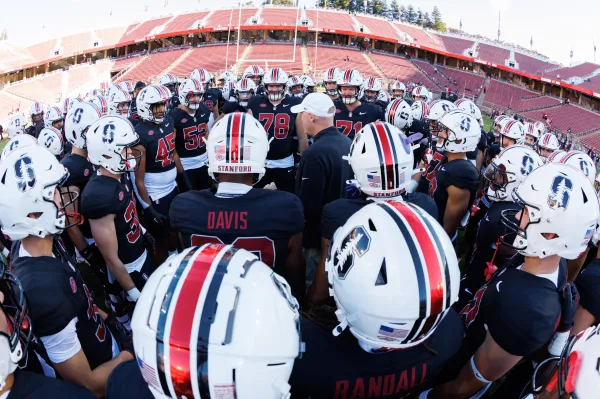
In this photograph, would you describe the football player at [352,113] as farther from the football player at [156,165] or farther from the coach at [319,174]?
the football player at [156,165]

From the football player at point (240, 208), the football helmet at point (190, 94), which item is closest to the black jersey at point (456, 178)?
the football player at point (240, 208)

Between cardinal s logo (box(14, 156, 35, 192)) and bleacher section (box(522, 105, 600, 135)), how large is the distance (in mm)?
34948

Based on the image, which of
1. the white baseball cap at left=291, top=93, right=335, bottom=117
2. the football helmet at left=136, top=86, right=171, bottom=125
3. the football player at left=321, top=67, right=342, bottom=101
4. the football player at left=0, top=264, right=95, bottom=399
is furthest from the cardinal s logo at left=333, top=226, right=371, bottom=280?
the football player at left=321, top=67, right=342, bottom=101

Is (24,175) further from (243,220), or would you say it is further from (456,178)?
(456,178)

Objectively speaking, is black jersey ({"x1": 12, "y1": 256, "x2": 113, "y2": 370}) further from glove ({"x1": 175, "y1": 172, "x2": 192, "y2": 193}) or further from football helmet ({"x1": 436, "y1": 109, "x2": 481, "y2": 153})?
glove ({"x1": 175, "y1": 172, "x2": 192, "y2": 193})

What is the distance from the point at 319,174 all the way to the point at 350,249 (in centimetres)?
219

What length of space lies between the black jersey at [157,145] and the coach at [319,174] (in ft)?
6.93

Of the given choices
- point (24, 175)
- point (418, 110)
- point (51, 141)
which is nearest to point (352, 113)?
point (418, 110)

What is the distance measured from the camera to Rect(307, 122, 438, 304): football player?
280 centimetres

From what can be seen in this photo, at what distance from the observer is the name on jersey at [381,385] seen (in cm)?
179

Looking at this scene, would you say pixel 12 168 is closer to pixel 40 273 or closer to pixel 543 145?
pixel 40 273

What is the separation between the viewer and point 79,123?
4820 millimetres

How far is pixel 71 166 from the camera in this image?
174 inches

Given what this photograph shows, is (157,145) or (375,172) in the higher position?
(375,172)
